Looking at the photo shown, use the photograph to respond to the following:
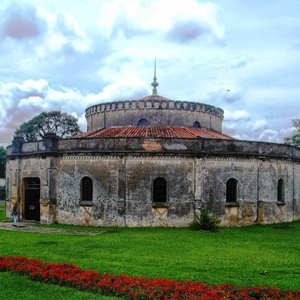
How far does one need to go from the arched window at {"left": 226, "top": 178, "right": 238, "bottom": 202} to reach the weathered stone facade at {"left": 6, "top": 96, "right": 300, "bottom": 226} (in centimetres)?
6

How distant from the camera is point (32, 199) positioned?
2961cm

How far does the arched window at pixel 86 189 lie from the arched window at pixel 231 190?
24.5 ft

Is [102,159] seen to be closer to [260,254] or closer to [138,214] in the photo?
[138,214]

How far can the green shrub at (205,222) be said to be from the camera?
24703 millimetres

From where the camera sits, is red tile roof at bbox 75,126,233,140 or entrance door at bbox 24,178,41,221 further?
entrance door at bbox 24,178,41,221

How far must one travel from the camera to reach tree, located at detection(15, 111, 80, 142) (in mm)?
61625

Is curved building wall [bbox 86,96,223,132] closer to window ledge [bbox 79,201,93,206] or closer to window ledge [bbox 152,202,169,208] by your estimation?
window ledge [bbox 79,201,93,206]

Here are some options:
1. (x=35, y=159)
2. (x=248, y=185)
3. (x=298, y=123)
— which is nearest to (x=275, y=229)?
(x=248, y=185)

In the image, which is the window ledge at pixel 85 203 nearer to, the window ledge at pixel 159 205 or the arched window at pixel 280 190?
the window ledge at pixel 159 205

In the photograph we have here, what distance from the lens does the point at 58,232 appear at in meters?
23.7

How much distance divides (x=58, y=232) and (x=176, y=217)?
20.2 ft

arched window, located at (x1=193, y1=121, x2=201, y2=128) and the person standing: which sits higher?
arched window, located at (x1=193, y1=121, x2=201, y2=128)

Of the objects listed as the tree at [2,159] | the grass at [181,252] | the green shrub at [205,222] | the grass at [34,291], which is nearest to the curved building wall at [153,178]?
the green shrub at [205,222]

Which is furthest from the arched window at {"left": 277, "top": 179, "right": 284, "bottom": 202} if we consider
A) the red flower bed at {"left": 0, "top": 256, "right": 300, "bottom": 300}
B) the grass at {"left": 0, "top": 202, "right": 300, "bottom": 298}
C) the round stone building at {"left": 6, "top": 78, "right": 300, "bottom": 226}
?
the red flower bed at {"left": 0, "top": 256, "right": 300, "bottom": 300}
